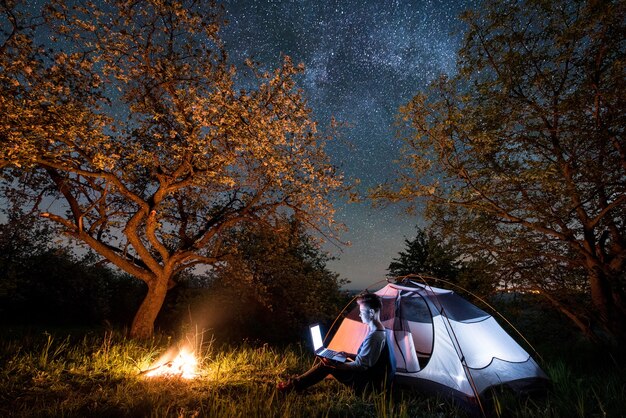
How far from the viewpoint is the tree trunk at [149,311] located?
1117 cm

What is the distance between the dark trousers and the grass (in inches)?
7.3

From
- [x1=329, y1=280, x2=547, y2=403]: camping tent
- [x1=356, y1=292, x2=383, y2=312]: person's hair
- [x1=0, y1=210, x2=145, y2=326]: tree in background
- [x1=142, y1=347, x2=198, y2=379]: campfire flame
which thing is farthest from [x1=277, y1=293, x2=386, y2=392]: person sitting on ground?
[x1=0, y1=210, x2=145, y2=326]: tree in background

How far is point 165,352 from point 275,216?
5730 millimetres

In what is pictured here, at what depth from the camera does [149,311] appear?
11508 millimetres

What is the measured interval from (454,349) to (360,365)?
200cm

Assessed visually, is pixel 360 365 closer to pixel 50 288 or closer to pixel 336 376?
pixel 336 376

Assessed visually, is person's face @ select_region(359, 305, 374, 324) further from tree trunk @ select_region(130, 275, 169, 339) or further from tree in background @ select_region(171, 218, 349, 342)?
tree in background @ select_region(171, 218, 349, 342)

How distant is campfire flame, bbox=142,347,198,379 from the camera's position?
6.68 metres

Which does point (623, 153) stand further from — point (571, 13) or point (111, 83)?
point (111, 83)

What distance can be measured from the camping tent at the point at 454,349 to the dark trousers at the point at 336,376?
139cm

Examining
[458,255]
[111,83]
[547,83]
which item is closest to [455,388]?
[458,255]

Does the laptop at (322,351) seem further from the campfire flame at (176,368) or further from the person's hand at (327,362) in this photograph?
the campfire flame at (176,368)

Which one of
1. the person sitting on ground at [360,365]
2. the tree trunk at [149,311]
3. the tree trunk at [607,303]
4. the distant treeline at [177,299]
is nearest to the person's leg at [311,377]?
the person sitting on ground at [360,365]

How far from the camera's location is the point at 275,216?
41.0 ft
